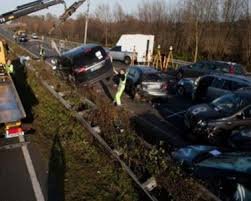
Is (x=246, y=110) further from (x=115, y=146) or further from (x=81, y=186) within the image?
(x=81, y=186)

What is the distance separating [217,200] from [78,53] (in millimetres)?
12763

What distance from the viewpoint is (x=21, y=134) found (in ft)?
34.5

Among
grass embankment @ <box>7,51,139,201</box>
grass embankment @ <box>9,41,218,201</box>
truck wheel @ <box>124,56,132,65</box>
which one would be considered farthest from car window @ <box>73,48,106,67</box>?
truck wheel @ <box>124,56,132,65</box>

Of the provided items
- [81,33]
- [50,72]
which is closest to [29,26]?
[81,33]

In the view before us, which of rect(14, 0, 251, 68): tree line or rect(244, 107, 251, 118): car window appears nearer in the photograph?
rect(244, 107, 251, 118): car window

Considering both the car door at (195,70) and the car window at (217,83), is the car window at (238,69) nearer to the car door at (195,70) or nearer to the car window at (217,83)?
the car door at (195,70)

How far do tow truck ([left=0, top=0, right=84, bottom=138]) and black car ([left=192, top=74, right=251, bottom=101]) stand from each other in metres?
8.07

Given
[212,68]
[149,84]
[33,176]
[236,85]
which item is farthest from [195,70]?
[33,176]

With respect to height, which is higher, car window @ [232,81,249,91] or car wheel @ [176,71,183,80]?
car window @ [232,81,249,91]

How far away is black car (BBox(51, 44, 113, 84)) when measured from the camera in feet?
56.9

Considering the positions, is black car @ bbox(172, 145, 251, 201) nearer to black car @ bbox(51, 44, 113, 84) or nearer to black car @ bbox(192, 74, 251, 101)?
black car @ bbox(192, 74, 251, 101)

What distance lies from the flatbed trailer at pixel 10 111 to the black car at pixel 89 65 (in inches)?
143

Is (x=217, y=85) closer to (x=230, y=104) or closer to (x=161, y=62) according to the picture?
(x=230, y=104)

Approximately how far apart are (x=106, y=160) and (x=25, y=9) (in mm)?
12731
